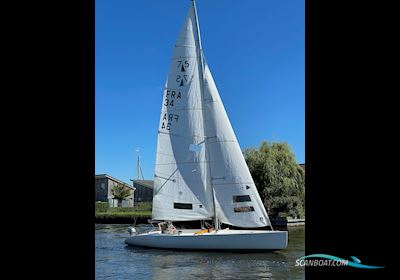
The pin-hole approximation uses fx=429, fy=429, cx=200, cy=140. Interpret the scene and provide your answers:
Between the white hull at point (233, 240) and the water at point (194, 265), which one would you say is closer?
the water at point (194, 265)

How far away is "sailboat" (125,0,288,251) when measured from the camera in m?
20.9

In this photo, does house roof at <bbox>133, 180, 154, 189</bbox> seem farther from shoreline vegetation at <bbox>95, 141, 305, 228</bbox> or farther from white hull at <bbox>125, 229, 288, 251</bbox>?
white hull at <bbox>125, 229, 288, 251</bbox>

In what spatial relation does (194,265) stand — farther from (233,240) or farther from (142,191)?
(142,191)

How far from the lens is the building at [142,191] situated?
61156 mm

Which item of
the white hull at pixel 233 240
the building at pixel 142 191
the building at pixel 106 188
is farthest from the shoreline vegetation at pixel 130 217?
the white hull at pixel 233 240

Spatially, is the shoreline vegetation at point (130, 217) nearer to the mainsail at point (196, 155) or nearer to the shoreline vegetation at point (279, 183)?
the shoreline vegetation at point (279, 183)

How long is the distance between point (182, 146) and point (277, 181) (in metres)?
17.7

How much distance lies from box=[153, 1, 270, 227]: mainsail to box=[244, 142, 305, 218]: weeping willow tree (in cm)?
1653

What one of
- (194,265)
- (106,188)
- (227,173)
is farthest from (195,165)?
(106,188)

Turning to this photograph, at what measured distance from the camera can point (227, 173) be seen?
70.6ft
